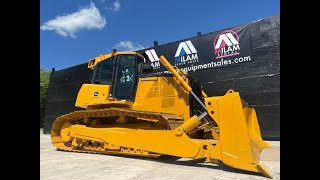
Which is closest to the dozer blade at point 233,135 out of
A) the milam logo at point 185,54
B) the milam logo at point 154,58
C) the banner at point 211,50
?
the banner at point 211,50

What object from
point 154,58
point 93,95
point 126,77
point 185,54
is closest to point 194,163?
point 126,77

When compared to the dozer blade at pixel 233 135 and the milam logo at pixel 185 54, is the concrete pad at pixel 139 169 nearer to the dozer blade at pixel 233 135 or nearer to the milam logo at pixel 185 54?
the dozer blade at pixel 233 135

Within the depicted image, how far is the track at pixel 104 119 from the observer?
276 inches

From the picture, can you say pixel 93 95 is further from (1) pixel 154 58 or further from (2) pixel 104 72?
(1) pixel 154 58

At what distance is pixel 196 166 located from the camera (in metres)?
5.93

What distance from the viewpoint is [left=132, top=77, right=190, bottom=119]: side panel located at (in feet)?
24.6

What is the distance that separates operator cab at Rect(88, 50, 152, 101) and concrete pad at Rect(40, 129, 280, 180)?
178cm

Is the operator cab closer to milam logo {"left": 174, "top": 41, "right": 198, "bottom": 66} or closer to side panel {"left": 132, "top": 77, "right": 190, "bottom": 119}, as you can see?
side panel {"left": 132, "top": 77, "right": 190, "bottom": 119}

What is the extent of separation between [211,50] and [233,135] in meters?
7.14

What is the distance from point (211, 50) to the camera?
12.0 meters

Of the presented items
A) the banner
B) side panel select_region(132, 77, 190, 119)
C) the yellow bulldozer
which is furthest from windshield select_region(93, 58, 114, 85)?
the banner
